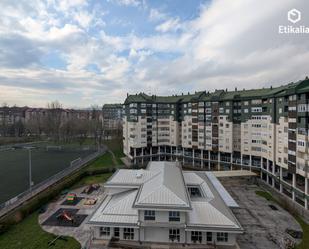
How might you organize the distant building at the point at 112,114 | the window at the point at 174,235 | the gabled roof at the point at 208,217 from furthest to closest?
the distant building at the point at 112,114
the window at the point at 174,235
the gabled roof at the point at 208,217

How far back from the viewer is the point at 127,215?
964 inches

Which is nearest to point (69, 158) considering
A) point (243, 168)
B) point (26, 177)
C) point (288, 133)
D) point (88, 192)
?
point (26, 177)

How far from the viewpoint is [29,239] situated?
24359 millimetres

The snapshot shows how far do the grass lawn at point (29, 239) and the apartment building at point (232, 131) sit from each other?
33279 mm

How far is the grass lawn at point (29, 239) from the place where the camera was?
75.8 feet

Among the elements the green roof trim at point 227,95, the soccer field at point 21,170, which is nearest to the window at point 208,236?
the green roof trim at point 227,95

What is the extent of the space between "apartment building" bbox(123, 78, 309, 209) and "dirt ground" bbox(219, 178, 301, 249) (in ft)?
18.2

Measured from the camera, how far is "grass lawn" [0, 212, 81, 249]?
23094mm

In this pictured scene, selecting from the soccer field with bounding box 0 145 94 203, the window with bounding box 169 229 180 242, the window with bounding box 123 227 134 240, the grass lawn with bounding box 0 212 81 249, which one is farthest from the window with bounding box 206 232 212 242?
the soccer field with bounding box 0 145 94 203

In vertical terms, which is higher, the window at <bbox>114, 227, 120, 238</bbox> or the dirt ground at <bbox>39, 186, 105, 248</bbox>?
→ the window at <bbox>114, 227, 120, 238</bbox>

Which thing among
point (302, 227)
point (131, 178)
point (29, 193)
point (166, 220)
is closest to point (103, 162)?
point (29, 193)

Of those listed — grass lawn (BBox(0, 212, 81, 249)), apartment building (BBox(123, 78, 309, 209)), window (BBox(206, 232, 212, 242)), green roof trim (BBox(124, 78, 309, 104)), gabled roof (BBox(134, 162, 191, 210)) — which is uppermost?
green roof trim (BBox(124, 78, 309, 104))

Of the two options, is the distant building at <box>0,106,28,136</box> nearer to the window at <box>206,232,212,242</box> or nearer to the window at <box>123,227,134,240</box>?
the window at <box>123,227,134,240</box>

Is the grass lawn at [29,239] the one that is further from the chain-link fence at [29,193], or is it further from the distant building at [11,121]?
the distant building at [11,121]
